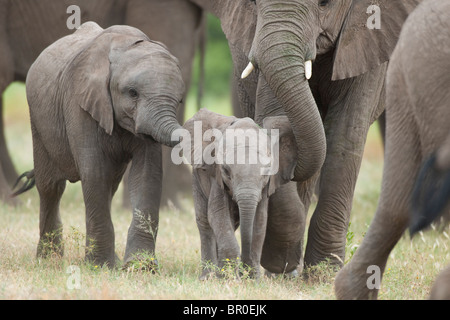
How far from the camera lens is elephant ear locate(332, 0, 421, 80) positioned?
5953 millimetres

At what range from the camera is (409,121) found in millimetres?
4531

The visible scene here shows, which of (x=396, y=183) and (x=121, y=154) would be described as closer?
(x=396, y=183)

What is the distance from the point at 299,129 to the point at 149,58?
113cm

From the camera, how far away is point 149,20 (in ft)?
30.2

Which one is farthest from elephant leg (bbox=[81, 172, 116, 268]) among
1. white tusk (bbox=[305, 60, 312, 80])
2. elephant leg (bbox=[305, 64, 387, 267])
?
white tusk (bbox=[305, 60, 312, 80])

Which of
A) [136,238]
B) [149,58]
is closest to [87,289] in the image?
[136,238]

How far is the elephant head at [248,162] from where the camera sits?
543cm

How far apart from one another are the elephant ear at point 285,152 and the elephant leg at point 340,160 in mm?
386

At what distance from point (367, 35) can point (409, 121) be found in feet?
5.41

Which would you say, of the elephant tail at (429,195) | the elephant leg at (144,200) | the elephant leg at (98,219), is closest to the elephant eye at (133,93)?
the elephant leg at (144,200)

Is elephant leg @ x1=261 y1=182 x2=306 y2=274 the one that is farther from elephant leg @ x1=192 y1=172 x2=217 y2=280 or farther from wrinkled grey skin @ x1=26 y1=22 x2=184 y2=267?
wrinkled grey skin @ x1=26 y1=22 x2=184 y2=267

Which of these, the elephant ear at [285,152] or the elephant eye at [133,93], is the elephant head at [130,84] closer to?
the elephant eye at [133,93]
